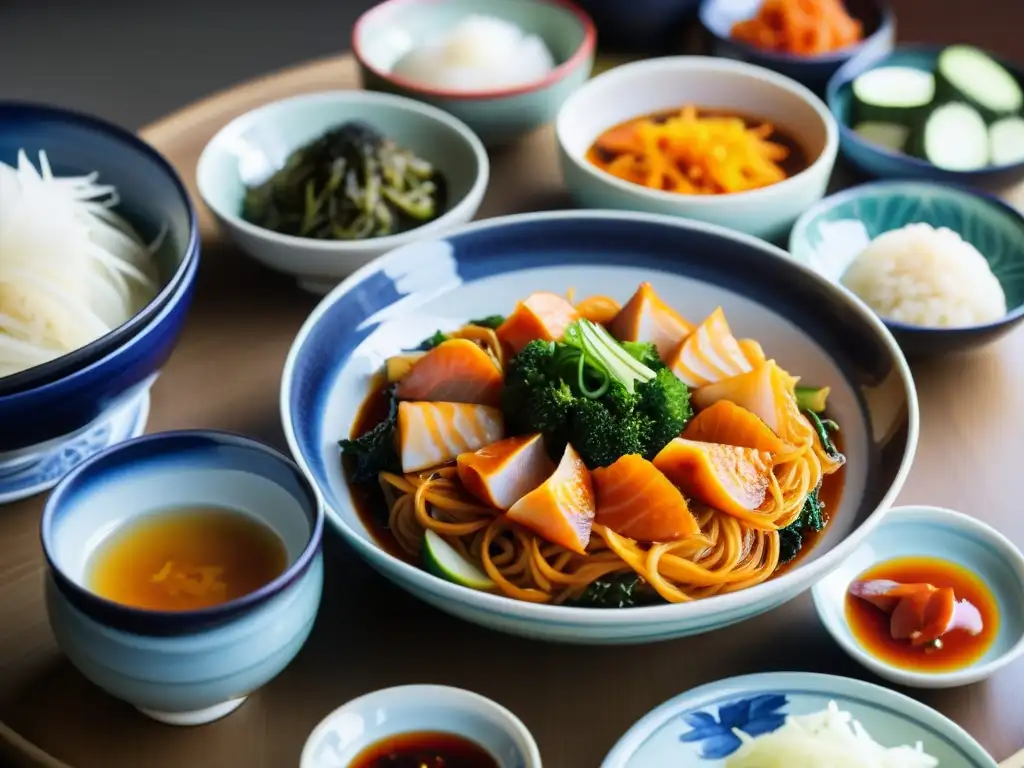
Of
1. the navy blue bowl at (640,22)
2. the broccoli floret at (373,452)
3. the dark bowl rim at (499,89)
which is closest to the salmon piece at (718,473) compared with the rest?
the broccoli floret at (373,452)

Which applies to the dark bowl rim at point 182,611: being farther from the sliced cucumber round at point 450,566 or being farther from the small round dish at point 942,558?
the small round dish at point 942,558

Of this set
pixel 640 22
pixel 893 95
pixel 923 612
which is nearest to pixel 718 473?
Result: pixel 923 612

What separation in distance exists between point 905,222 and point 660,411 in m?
1.11

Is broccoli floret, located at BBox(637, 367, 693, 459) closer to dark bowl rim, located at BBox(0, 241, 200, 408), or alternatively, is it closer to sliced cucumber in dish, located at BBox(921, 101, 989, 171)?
dark bowl rim, located at BBox(0, 241, 200, 408)

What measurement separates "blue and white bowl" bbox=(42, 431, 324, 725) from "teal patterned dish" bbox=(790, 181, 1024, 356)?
1.33 m

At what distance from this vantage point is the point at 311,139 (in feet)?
9.41

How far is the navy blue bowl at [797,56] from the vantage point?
3129 mm

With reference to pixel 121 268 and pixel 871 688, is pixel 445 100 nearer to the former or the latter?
pixel 121 268

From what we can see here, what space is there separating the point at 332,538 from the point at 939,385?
1.28 m

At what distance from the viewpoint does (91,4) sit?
6.01 metres

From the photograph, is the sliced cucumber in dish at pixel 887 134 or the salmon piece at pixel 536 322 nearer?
the salmon piece at pixel 536 322

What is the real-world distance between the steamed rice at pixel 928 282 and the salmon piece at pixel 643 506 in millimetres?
833

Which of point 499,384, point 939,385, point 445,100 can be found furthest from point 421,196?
point 939,385

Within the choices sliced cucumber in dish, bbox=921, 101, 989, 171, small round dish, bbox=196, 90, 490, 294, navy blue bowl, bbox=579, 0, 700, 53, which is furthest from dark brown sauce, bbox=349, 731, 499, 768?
navy blue bowl, bbox=579, 0, 700, 53
